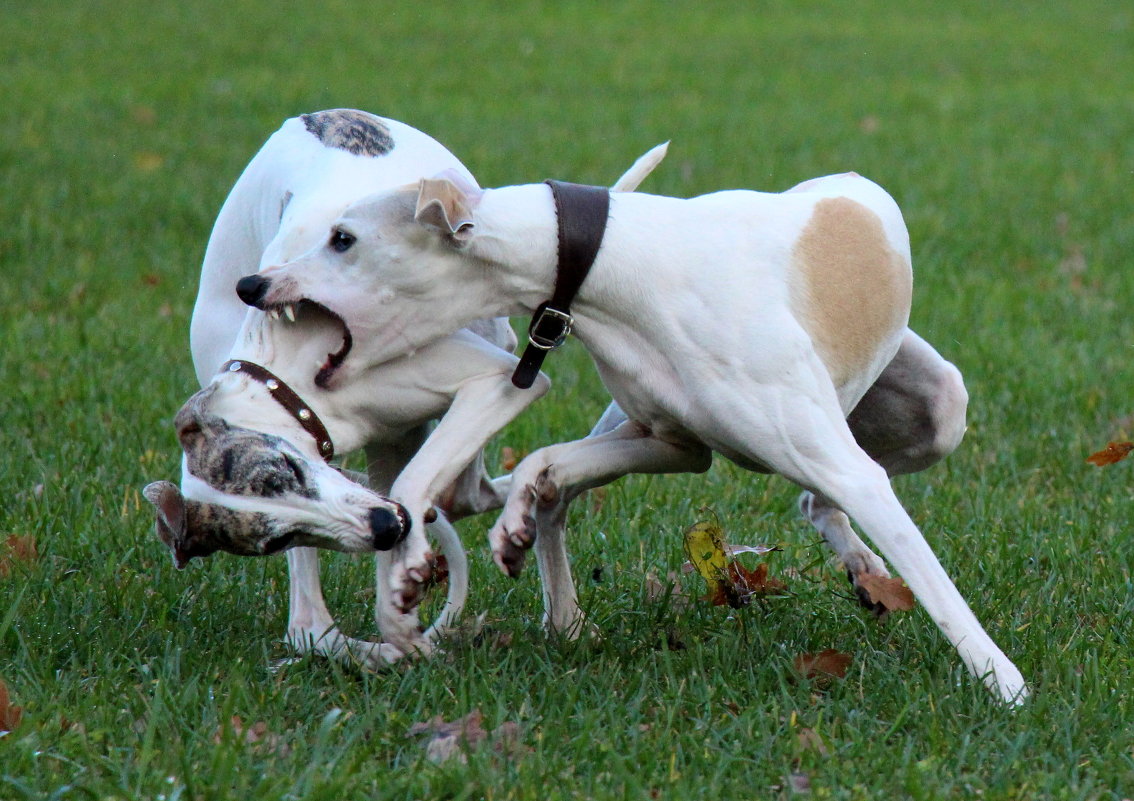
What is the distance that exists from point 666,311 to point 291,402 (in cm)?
90

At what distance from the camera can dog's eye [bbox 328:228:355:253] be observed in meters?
3.54

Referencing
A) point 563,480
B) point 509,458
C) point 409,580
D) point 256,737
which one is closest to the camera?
point 256,737

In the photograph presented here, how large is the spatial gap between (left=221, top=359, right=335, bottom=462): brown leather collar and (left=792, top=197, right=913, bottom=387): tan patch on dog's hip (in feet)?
3.81

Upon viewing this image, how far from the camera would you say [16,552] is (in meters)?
4.43

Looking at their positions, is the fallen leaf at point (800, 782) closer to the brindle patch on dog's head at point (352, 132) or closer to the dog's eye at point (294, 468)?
the dog's eye at point (294, 468)

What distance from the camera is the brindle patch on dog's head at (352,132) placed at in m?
4.14

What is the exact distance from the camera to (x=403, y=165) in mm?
4090

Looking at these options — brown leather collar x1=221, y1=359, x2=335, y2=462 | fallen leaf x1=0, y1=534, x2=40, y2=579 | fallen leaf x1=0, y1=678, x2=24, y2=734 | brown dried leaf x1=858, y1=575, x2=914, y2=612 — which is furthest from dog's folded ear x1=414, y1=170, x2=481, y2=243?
fallen leaf x1=0, y1=534, x2=40, y2=579

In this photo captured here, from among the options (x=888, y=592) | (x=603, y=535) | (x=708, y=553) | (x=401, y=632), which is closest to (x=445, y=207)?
→ (x=401, y=632)

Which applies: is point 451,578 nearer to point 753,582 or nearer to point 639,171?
point 753,582

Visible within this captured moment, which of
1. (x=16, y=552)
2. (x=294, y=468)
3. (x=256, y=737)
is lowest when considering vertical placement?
(x=16, y=552)

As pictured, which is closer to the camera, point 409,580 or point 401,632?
point 409,580

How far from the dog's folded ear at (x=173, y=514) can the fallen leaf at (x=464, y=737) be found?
25.7 inches

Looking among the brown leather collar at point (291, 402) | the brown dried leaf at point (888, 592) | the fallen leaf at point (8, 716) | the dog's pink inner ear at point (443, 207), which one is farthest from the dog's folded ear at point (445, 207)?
the brown dried leaf at point (888, 592)
